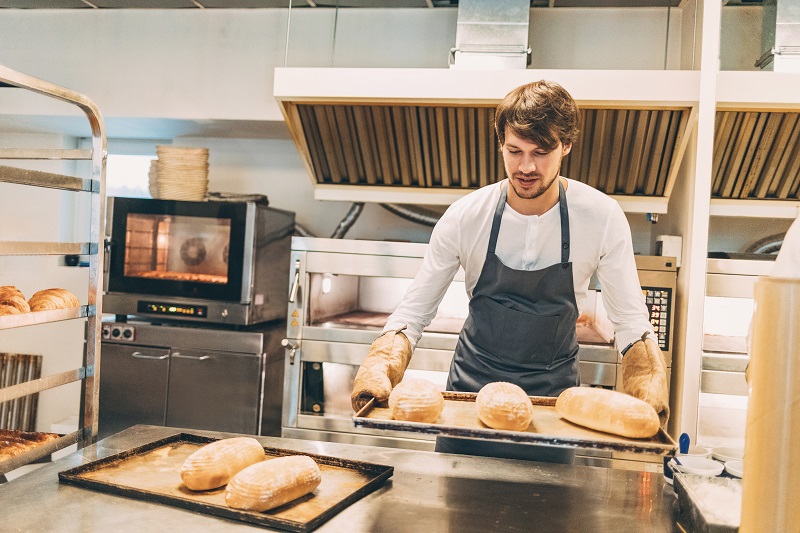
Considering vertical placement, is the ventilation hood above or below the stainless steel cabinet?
above

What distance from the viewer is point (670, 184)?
3613mm

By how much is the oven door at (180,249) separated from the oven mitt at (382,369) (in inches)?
73.1

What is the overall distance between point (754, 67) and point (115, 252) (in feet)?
12.2

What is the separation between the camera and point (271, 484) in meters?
1.30

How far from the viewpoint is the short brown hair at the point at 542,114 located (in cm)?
201

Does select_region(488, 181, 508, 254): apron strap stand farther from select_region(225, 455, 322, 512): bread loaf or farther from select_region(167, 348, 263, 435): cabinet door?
select_region(167, 348, 263, 435): cabinet door

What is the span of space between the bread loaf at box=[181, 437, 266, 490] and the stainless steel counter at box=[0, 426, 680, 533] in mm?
73

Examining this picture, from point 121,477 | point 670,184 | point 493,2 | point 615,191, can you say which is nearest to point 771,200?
point 670,184

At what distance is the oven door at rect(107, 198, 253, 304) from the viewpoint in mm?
3707

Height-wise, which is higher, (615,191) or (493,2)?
(493,2)

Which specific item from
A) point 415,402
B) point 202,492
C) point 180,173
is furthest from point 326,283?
point 202,492

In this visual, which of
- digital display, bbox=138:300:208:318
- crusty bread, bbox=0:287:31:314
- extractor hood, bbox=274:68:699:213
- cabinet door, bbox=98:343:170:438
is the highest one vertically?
extractor hood, bbox=274:68:699:213

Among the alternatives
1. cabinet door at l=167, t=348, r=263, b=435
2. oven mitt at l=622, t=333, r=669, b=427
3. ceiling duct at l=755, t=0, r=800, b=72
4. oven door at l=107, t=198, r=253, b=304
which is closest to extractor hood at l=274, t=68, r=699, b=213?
ceiling duct at l=755, t=0, r=800, b=72

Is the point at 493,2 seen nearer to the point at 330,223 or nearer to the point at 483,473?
the point at 330,223
